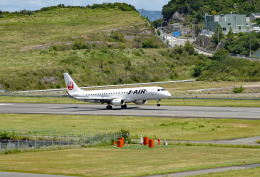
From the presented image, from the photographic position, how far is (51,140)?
56688mm

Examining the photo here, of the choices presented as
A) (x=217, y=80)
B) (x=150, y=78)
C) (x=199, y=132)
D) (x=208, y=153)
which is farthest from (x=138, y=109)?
(x=150, y=78)

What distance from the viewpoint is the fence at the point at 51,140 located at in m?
50.1

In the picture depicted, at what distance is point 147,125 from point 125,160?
27631 millimetres

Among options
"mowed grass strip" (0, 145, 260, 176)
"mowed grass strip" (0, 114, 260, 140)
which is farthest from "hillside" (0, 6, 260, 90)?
"mowed grass strip" (0, 145, 260, 176)

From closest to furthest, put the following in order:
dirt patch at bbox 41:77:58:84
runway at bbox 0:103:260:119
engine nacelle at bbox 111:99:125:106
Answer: runway at bbox 0:103:260:119 < engine nacelle at bbox 111:99:125:106 < dirt patch at bbox 41:77:58:84

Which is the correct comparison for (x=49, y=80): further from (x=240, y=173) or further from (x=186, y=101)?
(x=240, y=173)

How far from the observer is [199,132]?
60.7m

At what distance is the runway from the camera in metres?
78.2

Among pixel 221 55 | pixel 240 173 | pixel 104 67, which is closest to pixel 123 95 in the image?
pixel 240 173

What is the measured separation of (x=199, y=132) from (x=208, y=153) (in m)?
16.7

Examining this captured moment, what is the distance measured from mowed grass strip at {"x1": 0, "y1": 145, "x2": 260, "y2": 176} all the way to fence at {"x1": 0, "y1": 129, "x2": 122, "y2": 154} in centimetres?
235

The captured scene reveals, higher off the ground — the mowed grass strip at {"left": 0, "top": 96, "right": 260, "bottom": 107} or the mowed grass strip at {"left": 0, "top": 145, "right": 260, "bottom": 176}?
the mowed grass strip at {"left": 0, "top": 145, "right": 260, "bottom": 176}

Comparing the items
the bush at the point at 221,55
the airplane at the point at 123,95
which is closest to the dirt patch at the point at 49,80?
the bush at the point at 221,55

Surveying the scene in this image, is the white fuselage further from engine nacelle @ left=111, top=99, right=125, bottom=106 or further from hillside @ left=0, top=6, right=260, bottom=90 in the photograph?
hillside @ left=0, top=6, right=260, bottom=90
